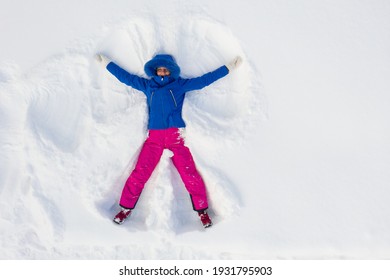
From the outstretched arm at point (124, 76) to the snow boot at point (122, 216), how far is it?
3.51ft

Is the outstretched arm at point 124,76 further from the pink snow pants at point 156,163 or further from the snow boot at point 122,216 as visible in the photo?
the snow boot at point 122,216

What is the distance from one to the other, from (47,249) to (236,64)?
7.46ft

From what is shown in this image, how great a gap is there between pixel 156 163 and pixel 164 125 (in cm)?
34

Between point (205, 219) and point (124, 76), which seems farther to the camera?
point (124, 76)

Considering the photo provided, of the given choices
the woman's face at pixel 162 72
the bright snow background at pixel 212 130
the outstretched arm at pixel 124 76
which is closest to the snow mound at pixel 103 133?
the bright snow background at pixel 212 130

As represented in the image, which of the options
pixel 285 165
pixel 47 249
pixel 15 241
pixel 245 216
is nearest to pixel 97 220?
pixel 47 249

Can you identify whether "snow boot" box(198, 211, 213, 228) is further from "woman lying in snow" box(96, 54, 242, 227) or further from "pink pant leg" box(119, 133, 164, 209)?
"pink pant leg" box(119, 133, 164, 209)

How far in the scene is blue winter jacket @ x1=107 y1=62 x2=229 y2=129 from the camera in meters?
3.06

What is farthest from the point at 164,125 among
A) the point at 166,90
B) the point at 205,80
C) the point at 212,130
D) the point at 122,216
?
the point at 122,216

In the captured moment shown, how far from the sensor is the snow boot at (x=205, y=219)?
3.00 m

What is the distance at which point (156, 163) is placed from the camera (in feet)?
10.2

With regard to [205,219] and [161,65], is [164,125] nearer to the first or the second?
[161,65]

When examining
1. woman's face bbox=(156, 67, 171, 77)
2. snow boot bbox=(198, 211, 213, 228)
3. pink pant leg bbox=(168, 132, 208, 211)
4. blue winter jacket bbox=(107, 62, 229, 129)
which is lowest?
snow boot bbox=(198, 211, 213, 228)

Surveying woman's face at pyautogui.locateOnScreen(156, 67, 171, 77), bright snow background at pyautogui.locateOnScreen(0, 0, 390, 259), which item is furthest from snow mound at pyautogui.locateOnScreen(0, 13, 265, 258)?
woman's face at pyautogui.locateOnScreen(156, 67, 171, 77)
